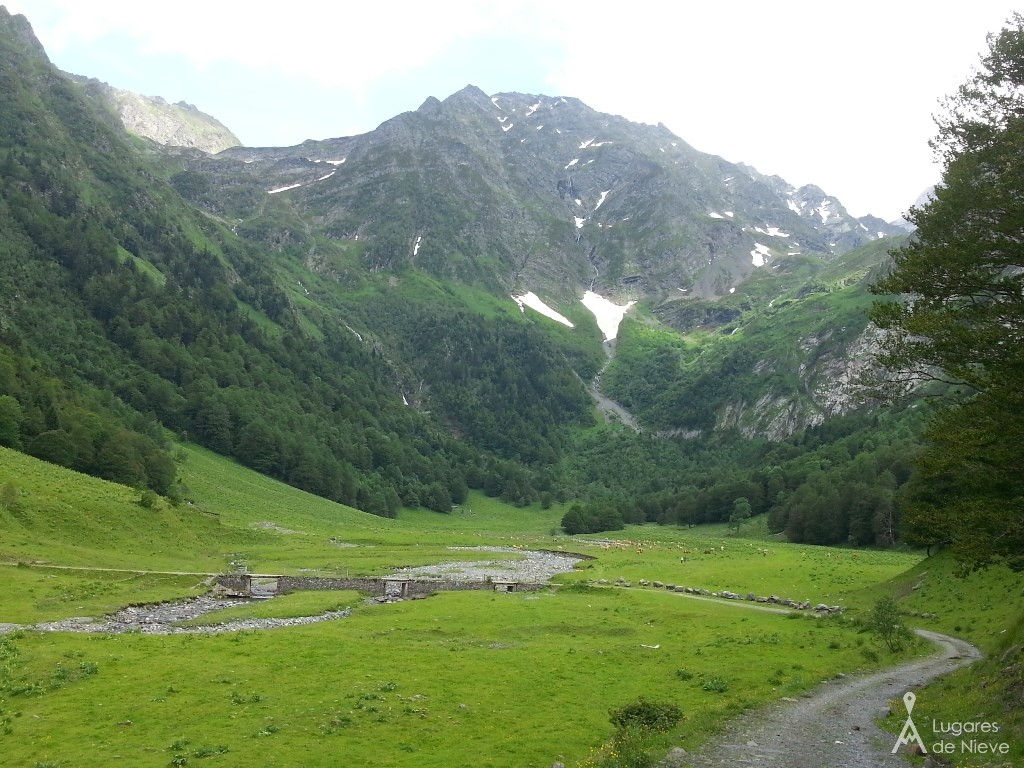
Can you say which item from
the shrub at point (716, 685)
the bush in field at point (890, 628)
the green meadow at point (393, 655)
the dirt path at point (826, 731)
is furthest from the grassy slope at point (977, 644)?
the shrub at point (716, 685)

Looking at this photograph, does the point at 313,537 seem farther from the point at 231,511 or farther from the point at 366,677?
the point at 366,677

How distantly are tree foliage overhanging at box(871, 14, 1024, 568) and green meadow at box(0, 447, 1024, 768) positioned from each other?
548 centimetres

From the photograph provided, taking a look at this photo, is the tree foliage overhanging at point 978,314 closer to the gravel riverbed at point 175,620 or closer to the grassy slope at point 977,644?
the grassy slope at point 977,644

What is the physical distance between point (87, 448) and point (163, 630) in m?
65.6

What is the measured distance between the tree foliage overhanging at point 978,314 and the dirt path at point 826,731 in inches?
241

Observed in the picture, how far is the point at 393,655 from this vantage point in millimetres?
31188

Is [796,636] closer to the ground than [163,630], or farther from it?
farther from it

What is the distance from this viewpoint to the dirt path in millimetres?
18562

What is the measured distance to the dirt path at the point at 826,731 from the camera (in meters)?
18.6

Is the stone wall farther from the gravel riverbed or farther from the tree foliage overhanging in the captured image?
the tree foliage overhanging

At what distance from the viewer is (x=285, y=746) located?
63.3 ft

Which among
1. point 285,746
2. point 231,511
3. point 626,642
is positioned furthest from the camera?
point 231,511

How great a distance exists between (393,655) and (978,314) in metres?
27.0

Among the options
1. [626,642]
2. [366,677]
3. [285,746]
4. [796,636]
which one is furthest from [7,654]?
[796,636]
